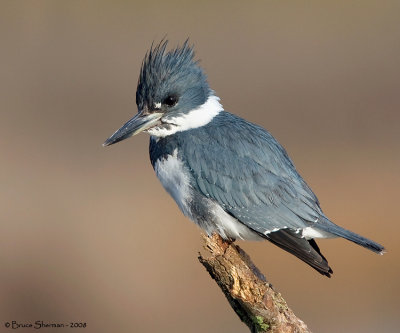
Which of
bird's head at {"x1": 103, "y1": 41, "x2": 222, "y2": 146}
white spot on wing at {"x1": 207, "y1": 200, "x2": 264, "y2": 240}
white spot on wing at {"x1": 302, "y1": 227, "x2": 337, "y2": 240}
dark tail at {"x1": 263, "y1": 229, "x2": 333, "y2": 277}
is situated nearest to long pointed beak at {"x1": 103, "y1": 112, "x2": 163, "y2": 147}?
bird's head at {"x1": 103, "y1": 41, "x2": 222, "y2": 146}

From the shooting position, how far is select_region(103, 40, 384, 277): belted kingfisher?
4383mm

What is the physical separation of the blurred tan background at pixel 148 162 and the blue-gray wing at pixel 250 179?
263 centimetres

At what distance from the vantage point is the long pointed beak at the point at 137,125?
4582 mm

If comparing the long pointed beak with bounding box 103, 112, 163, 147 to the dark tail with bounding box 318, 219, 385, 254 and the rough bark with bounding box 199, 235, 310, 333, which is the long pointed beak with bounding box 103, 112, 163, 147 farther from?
the dark tail with bounding box 318, 219, 385, 254

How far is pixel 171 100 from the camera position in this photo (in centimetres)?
463

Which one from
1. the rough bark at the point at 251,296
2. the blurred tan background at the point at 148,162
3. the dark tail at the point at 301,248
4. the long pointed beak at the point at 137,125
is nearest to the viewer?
the rough bark at the point at 251,296

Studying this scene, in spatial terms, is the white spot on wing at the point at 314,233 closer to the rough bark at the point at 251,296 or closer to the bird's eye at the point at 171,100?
the rough bark at the point at 251,296

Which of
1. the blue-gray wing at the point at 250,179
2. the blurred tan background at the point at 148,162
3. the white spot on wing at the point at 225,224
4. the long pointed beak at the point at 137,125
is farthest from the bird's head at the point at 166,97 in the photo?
the blurred tan background at the point at 148,162

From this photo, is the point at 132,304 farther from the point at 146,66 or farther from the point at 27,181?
the point at 146,66

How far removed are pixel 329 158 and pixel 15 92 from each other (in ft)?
10.4

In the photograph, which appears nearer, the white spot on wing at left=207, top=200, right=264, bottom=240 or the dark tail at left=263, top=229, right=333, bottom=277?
the dark tail at left=263, top=229, right=333, bottom=277

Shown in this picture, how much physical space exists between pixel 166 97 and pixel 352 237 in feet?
3.66

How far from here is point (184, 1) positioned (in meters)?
10.7

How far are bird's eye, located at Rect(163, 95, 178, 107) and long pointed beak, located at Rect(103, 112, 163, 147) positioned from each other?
0.22ft
